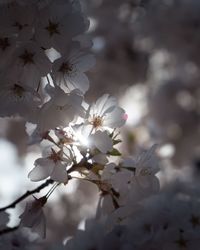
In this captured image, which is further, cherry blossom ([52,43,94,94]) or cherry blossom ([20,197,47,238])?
cherry blossom ([20,197,47,238])

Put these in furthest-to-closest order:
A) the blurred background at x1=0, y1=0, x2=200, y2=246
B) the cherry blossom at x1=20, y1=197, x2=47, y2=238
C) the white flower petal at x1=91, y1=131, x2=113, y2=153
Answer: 1. the blurred background at x1=0, y1=0, x2=200, y2=246
2. the cherry blossom at x1=20, y1=197, x2=47, y2=238
3. the white flower petal at x1=91, y1=131, x2=113, y2=153

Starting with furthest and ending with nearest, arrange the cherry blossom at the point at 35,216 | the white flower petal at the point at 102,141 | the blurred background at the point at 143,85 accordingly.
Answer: the blurred background at the point at 143,85 → the cherry blossom at the point at 35,216 → the white flower petal at the point at 102,141

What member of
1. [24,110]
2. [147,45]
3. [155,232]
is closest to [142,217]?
[155,232]

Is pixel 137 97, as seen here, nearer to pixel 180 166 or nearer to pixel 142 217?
pixel 180 166

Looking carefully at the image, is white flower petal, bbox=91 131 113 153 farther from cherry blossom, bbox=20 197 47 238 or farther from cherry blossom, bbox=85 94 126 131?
cherry blossom, bbox=20 197 47 238

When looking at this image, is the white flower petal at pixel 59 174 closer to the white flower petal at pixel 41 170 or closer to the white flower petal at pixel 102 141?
the white flower petal at pixel 41 170

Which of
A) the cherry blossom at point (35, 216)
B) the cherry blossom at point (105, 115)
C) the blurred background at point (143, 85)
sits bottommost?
the cherry blossom at point (35, 216)

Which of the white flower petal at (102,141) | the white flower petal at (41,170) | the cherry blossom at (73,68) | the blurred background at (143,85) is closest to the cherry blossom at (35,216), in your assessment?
the white flower petal at (41,170)

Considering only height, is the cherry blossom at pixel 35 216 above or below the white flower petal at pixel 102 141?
below

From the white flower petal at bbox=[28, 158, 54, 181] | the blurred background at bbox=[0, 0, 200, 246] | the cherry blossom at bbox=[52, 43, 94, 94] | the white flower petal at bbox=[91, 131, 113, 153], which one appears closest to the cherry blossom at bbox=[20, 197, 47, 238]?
the white flower petal at bbox=[28, 158, 54, 181]

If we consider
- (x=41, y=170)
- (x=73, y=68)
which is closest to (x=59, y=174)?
(x=41, y=170)
